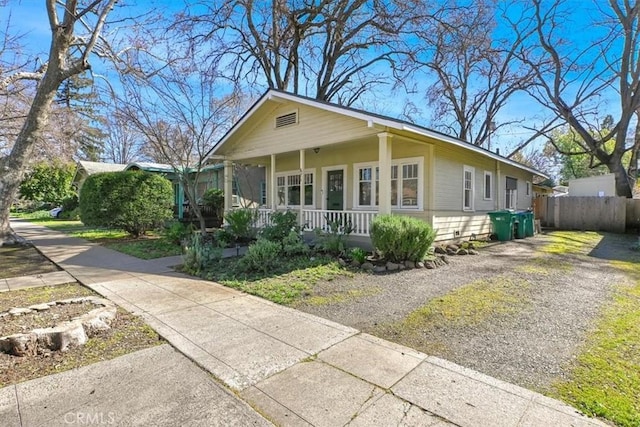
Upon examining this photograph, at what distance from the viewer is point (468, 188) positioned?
11680 millimetres

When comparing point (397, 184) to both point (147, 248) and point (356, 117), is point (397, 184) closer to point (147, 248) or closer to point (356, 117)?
point (356, 117)

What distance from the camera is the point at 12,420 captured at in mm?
2301

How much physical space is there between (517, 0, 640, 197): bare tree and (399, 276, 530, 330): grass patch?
1771 centimetres

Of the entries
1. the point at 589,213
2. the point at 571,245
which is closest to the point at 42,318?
the point at 571,245

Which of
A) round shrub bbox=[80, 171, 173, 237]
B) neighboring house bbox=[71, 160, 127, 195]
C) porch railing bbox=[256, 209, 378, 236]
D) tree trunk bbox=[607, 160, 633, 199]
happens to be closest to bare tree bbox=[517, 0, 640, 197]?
tree trunk bbox=[607, 160, 633, 199]

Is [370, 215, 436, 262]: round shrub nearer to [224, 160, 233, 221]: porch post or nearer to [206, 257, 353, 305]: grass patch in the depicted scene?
[206, 257, 353, 305]: grass patch

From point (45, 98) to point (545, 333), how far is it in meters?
13.7

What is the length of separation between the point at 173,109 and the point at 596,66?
2254cm

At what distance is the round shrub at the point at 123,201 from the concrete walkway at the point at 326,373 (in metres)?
8.51

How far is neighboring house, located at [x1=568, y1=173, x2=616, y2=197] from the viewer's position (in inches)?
757

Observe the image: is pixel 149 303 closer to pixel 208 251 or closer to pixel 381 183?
pixel 208 251

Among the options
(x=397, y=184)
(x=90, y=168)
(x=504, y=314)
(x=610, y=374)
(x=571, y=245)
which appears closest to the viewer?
(x=610, y=374)

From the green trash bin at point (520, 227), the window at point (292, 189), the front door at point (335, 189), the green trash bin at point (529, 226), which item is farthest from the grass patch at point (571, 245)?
the window at point (292, 189)

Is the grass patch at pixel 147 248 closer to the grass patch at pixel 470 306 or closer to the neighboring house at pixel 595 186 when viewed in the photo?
the grass patch at pixel 470 306
